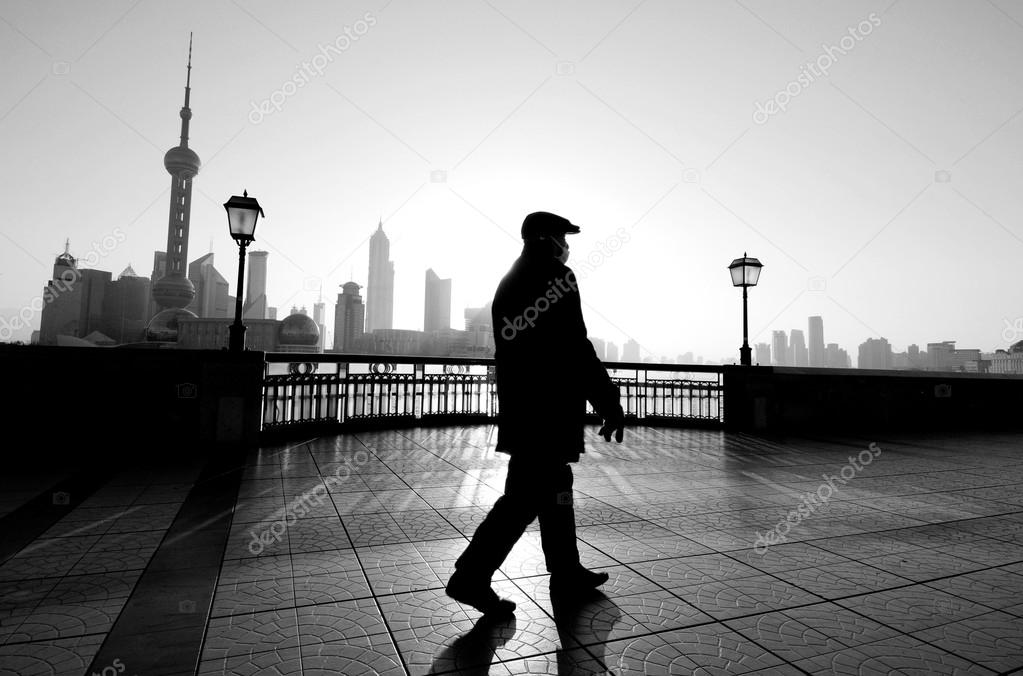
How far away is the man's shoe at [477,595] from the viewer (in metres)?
2.57

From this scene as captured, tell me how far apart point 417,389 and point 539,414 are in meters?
8.32

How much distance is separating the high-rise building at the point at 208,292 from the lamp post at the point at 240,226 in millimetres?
178999

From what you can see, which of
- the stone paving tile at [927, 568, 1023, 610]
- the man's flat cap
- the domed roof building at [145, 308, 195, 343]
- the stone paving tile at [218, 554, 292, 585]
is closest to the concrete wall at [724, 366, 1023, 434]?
the stone paving tile at [927, 568, 1023, 610]

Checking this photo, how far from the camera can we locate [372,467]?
20.7ft

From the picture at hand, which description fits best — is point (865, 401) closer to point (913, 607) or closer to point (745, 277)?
point (745, 277)

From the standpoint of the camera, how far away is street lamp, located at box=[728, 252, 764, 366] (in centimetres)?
1059

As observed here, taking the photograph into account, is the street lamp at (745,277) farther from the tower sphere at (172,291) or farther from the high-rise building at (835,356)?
the tower sphere at (172,291)

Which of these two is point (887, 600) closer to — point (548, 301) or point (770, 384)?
point (548, 301)

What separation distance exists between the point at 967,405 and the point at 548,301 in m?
13.7

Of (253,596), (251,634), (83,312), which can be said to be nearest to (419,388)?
(253,596)

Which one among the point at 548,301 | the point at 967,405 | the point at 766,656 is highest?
the point at 548,301

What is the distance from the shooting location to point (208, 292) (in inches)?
7111

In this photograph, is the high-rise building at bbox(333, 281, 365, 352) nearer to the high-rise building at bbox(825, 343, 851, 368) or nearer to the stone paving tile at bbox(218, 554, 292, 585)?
the high-rise building at bbox(825, 343, 851, 368)

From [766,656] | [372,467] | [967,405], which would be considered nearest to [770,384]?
[967,405]
